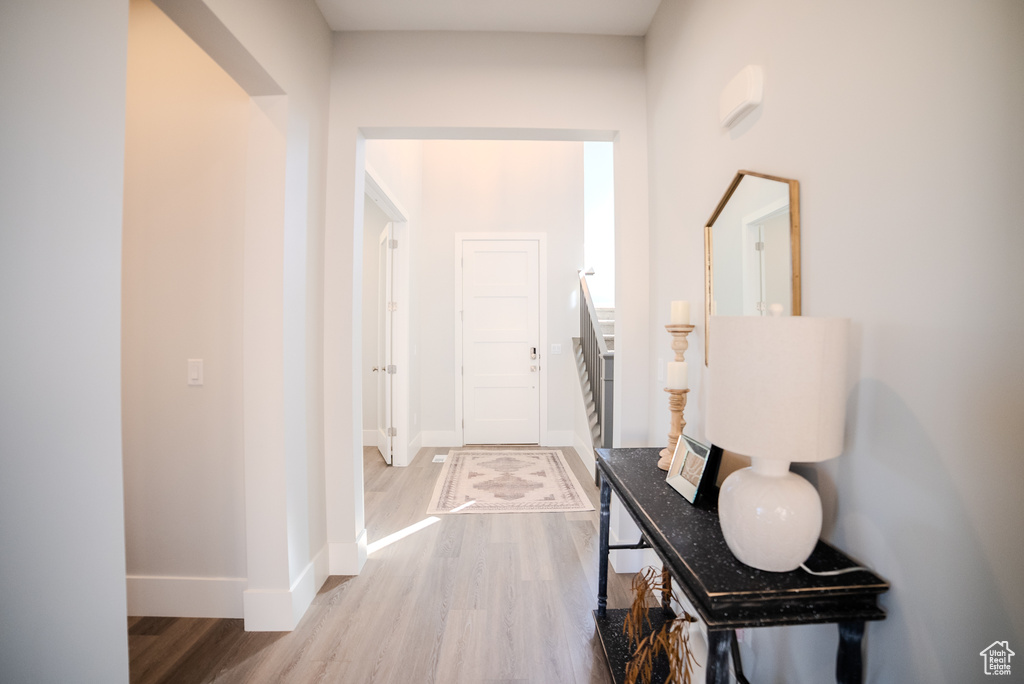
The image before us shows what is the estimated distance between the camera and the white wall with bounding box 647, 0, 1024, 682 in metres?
0.71

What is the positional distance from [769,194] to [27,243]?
1748mm

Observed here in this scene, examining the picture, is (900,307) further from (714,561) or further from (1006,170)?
(714,561)

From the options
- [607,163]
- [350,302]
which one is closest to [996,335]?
[350,302]

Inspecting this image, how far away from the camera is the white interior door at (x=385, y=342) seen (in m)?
4.09

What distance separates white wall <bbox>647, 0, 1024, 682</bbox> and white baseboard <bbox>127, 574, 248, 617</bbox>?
214 cm

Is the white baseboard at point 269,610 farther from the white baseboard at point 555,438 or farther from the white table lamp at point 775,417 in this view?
the white baseboard at point 555,438

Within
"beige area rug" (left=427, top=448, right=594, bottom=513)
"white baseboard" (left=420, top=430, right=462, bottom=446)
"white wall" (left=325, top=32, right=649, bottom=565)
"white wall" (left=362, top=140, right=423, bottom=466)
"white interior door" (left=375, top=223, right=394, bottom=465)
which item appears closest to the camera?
"white wall" (left=325, top=32, right=649, bottom=565)

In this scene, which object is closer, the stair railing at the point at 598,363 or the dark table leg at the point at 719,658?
the dark table leg at the point at 719,658

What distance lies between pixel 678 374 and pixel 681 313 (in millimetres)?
240

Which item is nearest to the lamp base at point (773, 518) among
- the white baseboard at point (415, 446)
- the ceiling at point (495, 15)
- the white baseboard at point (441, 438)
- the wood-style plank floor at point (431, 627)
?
the wood-style plank floor at point (431, 627)

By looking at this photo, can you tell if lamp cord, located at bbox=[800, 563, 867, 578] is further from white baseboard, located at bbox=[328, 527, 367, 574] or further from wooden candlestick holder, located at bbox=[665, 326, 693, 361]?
white baseboard, located at bbox=[328, 527, 367, 574]

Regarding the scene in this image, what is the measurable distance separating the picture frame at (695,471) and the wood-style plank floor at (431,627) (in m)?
0.80

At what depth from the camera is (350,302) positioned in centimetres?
222

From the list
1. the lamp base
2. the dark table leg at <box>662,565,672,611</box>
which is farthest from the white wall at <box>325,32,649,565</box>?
the lamp base
